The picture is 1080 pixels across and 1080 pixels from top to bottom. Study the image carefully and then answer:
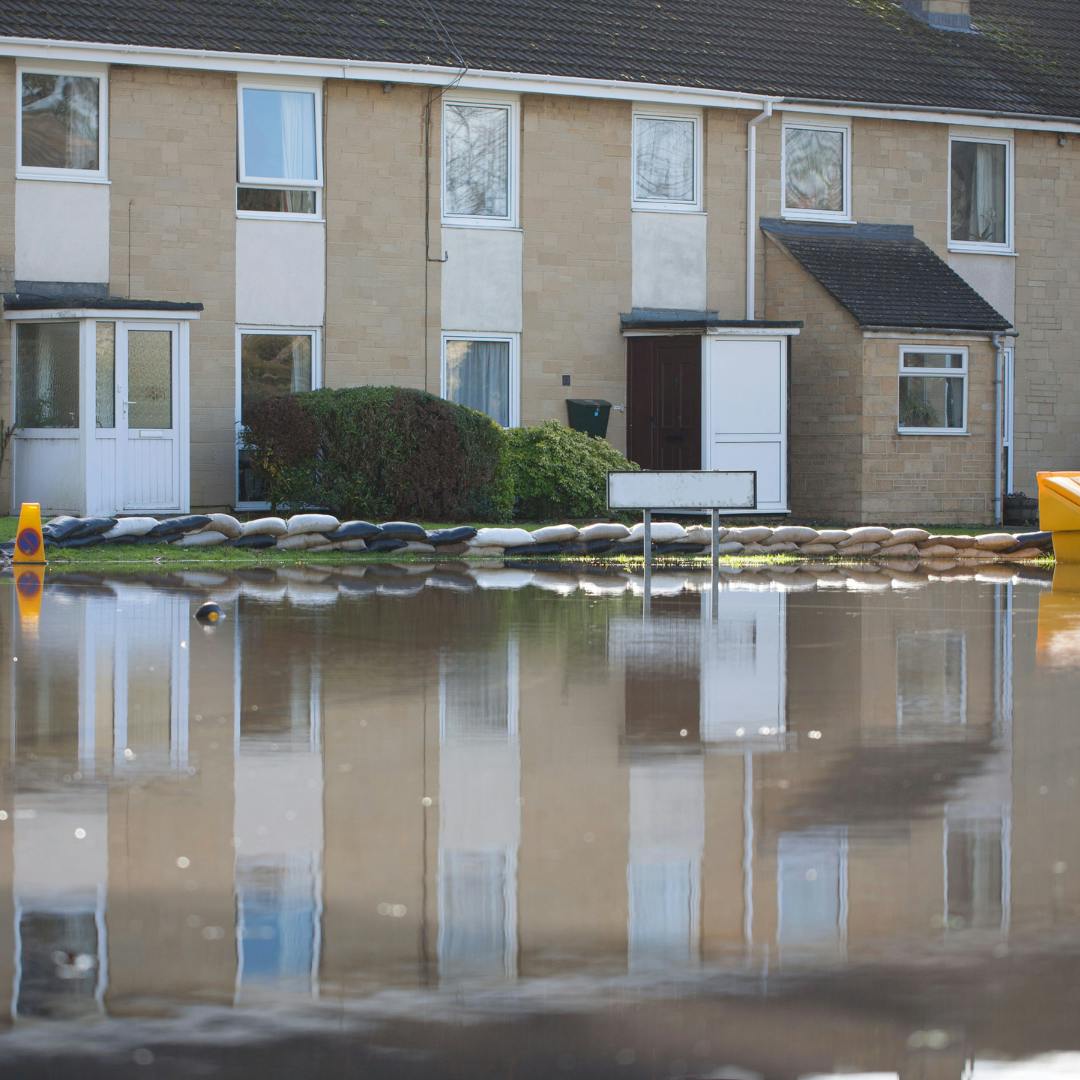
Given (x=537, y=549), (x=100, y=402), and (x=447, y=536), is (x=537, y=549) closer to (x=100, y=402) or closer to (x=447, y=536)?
(x=447, y=536)

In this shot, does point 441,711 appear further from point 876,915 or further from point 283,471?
point 283,471

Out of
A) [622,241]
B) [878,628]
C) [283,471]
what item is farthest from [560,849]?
[622,241]

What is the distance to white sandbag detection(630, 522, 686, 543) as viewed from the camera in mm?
21016

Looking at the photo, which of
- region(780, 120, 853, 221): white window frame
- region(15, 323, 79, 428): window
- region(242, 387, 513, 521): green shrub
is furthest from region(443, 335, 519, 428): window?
region(15, 323, 79, 428): window

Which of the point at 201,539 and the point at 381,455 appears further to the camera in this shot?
the point at 381,455

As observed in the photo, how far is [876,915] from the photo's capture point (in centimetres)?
570

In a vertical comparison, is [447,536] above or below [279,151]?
below

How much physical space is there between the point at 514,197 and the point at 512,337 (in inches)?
77.1

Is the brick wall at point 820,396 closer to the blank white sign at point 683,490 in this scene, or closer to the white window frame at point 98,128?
the white window frame at point 98,128

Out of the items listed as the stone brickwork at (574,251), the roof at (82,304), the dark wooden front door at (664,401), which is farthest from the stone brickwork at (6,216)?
the dark wooden front door at (664,401)

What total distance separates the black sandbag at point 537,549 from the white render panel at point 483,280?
7414 millimetres

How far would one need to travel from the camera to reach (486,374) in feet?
93.2

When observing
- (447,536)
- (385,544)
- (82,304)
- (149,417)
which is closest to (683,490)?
(447,536)

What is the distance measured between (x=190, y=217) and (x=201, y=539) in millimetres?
6970
